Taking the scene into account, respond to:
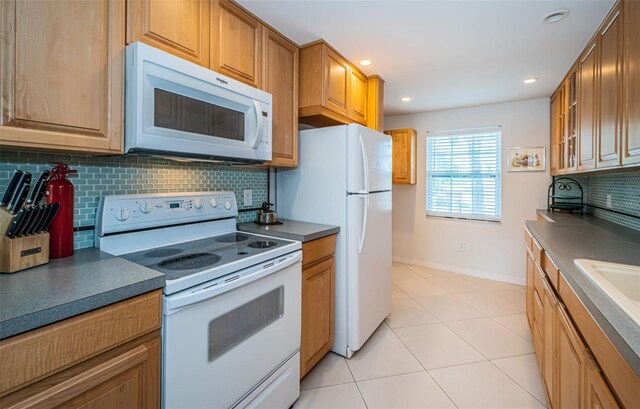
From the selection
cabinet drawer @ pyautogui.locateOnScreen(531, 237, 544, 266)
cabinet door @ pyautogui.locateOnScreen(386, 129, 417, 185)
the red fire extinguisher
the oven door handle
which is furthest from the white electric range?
cabinet door @ pyautogui.locateOnScreen(386, 129, 417, 185)

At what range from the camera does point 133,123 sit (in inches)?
46.0

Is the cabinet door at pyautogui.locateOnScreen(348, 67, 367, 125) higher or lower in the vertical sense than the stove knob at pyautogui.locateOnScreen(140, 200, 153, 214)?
higher

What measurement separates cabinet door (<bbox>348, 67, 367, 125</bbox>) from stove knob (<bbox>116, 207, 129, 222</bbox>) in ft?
5.72

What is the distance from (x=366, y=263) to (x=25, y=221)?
182 cm

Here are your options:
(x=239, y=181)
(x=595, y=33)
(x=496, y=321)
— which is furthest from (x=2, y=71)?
(x=496, y=321)

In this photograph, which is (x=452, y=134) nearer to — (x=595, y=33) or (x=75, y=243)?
(x=595, y=33)

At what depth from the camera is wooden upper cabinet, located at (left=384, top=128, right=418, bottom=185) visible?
4.07 meters

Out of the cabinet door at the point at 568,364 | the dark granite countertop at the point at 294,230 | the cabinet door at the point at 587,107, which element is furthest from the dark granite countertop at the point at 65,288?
the cabinet door at the point at 587,107

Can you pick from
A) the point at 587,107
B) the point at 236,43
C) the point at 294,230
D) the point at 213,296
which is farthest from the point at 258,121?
the point at 587,107

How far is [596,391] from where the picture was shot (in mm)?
877

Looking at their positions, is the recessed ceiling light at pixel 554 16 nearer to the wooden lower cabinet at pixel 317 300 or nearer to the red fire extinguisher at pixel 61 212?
the wooden lower cabinet at pixel 317 300

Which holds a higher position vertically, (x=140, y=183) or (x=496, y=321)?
(x=140, y=183)

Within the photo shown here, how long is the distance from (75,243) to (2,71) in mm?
699

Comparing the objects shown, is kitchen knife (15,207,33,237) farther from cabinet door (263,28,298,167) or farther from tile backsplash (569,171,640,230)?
tile backsplash (569,171,640,230)
